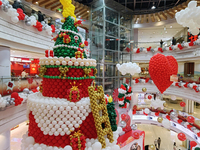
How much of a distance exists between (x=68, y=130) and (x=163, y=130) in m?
12.7

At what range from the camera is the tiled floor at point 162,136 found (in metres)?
9.72

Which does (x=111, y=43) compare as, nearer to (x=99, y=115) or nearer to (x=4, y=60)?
(x=4, y=60)

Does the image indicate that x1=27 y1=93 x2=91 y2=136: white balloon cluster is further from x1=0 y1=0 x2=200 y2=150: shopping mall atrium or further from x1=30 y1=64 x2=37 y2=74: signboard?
x1=30 y1=64 x2=37 y2=74: signboard

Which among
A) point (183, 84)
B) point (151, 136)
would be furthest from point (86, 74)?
point (151, 136)

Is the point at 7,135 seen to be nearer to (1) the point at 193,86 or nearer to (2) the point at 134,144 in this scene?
(2) the point at 134,144

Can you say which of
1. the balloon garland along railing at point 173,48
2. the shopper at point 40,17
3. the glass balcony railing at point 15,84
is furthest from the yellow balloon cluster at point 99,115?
the balloon garland along railing at point 173,48

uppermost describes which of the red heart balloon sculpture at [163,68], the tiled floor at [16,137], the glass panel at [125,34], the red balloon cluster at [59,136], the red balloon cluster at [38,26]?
the glass panel at [125,34]

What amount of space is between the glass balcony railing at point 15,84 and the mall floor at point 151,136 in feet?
14.0

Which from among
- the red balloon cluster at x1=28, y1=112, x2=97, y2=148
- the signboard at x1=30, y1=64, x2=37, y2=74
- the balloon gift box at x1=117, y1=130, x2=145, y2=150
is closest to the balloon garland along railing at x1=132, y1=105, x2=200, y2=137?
the balloon gift box at x1=117, y1=130, x2=145, y2=150

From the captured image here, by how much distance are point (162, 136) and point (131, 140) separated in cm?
613

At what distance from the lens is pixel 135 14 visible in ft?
36.3

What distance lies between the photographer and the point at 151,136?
10.8 meters

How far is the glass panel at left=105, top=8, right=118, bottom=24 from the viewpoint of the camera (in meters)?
9.41

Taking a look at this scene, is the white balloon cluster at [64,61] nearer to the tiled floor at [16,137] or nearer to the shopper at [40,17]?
the shopper at [40,17]
